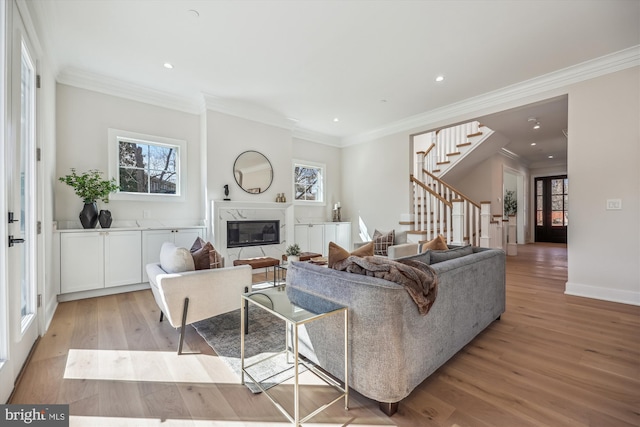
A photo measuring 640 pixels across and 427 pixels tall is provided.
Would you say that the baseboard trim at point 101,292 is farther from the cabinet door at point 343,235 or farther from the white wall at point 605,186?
the white wall at point 605,186

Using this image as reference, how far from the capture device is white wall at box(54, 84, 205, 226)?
12.0 feet

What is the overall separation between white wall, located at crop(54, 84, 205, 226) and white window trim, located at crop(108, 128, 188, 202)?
58mm

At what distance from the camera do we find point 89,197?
3.52 meters

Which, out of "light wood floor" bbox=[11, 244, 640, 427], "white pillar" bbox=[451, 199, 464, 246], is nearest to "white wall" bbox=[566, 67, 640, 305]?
"light wood floor" bbox=[11, 244, 640, 427]

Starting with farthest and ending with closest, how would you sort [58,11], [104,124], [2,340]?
[104,124], [58,11], [2,340]

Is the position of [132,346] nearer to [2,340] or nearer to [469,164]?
[2,340]

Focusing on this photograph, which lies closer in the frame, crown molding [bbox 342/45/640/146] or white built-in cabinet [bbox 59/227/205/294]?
crown molding [bbox 342/45/640/146]

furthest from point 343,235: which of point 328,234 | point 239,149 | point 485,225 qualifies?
point 239,149

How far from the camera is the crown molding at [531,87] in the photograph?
3266mm

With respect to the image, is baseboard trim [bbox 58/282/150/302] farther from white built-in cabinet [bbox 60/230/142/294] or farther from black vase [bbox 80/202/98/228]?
black vase [bbox 80/202/98/228]

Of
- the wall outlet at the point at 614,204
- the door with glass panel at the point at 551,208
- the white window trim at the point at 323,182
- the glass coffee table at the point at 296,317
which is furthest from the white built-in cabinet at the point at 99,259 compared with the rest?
the door with glass panel at the point at 551,208

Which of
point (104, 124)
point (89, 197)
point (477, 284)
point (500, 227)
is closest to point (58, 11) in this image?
point (104, 124)

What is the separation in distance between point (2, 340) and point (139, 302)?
1801mm

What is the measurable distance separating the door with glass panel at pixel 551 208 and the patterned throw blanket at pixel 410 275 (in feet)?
34.3
